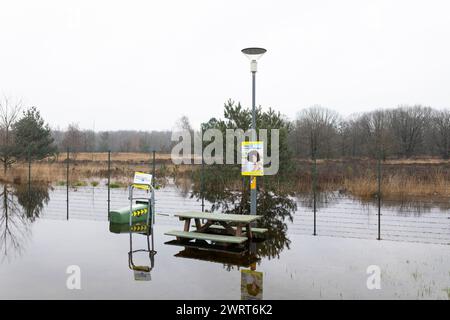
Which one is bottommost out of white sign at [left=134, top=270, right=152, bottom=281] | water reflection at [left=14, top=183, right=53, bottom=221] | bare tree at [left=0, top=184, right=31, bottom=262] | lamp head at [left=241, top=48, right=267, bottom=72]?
white sign at [left=134, top=270, right=152, bottom=281]

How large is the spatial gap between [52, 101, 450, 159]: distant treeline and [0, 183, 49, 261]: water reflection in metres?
39.9

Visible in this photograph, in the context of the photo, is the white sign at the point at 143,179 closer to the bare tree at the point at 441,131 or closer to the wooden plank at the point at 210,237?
the wooden plank at the point at 210,237

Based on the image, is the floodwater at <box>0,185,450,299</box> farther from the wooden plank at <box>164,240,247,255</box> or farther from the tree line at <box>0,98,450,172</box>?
the tree line at <box>0,98,450,172</box>

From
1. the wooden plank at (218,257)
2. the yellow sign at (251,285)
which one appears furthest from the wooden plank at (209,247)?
the yellow sign at (251,285)

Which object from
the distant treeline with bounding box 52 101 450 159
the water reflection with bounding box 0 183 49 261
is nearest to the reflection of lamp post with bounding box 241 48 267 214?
the water reflection with bounding box 0 183 49 261

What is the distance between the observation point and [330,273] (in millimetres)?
6039

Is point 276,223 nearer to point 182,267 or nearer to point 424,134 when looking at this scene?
point 182,267

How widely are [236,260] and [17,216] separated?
749 centimetres

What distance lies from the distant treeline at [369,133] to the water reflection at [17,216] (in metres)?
39.9

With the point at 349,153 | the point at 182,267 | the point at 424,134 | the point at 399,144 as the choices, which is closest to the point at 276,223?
the point at 182,267

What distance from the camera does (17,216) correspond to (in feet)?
36.5

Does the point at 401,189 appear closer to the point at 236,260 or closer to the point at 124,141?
the point at 236,260

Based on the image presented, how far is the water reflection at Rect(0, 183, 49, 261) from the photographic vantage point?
764 cm

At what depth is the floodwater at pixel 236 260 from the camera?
5.18 metres
